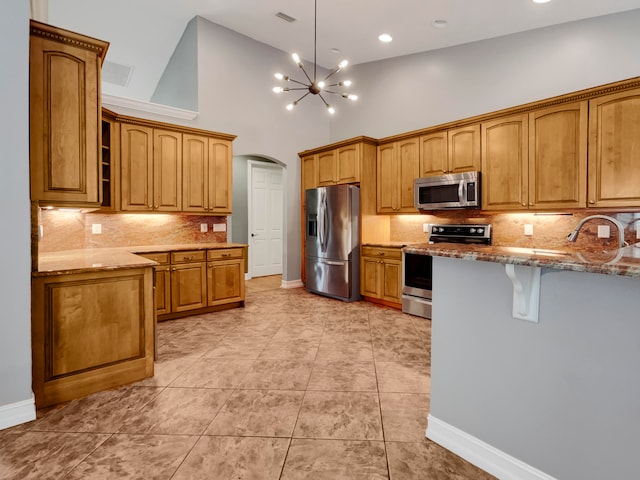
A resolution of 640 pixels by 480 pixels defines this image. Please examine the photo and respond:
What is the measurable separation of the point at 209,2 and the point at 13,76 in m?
3.43

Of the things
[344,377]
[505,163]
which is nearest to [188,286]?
[344,377]

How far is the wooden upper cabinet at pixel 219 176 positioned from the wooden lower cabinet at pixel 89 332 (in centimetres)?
231

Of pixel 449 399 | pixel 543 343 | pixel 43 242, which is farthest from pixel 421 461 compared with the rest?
pixel 43 242

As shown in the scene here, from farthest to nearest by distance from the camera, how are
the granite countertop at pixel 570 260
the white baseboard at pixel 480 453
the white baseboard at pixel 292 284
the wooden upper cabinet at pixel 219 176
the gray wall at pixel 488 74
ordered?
the white baseboard at pixel 292 284
the wooden upper cabinet at pixel 219 176
the gray wall at pixel 488 74
the white baseboard at pixel 480 453
the granite countertop at pixel 570 260

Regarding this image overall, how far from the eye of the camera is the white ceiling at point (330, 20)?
3789 millimetres

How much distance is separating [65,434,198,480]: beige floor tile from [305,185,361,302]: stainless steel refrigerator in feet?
11.2

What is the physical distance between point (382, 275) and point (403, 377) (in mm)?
2277

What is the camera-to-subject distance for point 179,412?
211 centimetres

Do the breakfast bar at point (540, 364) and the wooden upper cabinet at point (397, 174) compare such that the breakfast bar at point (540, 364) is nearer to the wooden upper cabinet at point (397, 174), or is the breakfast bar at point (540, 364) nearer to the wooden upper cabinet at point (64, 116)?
the wooden upper cabinet at point (64, 116)

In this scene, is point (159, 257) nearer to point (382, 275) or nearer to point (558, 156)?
point (382, 275)

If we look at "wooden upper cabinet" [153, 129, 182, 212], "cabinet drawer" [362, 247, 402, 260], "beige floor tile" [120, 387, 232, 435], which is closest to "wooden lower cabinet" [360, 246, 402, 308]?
"cabinet drawer" [362, 247, 402, 260]

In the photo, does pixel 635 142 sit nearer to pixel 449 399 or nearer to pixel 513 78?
pixel 513 78

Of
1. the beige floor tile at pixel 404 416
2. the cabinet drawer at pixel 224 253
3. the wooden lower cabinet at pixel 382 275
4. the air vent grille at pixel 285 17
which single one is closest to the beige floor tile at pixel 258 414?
the beige floor tile at pixel 404 416

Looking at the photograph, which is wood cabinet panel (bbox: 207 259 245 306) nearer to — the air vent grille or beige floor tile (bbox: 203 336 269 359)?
beige floor tile (bbox: 203 336 269 359)
